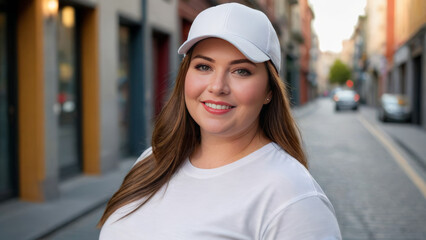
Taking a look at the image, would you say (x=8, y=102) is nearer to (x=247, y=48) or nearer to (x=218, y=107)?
(x=218, y=107)

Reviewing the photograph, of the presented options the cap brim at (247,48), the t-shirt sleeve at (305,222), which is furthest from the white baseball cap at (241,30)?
the t-shirt sleeve at (305,222)

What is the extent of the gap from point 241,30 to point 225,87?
0.61ft

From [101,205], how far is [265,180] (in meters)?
5.89

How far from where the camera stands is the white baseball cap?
1513mm

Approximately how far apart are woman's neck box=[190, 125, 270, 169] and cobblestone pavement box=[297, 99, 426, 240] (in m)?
4.02

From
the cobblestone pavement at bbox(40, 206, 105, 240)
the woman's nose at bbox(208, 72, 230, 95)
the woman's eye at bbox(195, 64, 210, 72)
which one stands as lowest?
the cobblestone pavement at bbox(40, 206, 105, 240)

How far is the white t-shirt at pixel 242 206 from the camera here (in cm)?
139

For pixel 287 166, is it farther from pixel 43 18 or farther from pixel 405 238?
pixel 43 18

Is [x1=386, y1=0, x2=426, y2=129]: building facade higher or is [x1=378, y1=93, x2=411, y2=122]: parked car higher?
[x1=386, y1=0, x2=426, y2=129]: building facade

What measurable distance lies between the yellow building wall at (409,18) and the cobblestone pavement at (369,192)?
377 inches

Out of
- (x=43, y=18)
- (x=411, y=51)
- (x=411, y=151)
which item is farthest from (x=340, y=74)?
(x=43, y=18)

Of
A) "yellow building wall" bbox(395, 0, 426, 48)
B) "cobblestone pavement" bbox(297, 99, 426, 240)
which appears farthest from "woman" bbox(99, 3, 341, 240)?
"yellow building wall" bbox(395, 0, 426, 48)

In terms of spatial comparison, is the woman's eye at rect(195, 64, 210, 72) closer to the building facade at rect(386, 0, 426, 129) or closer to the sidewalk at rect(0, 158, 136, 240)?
the sidewalk at rect(0, 158, 136, 240)

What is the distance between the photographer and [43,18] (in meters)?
7.24
